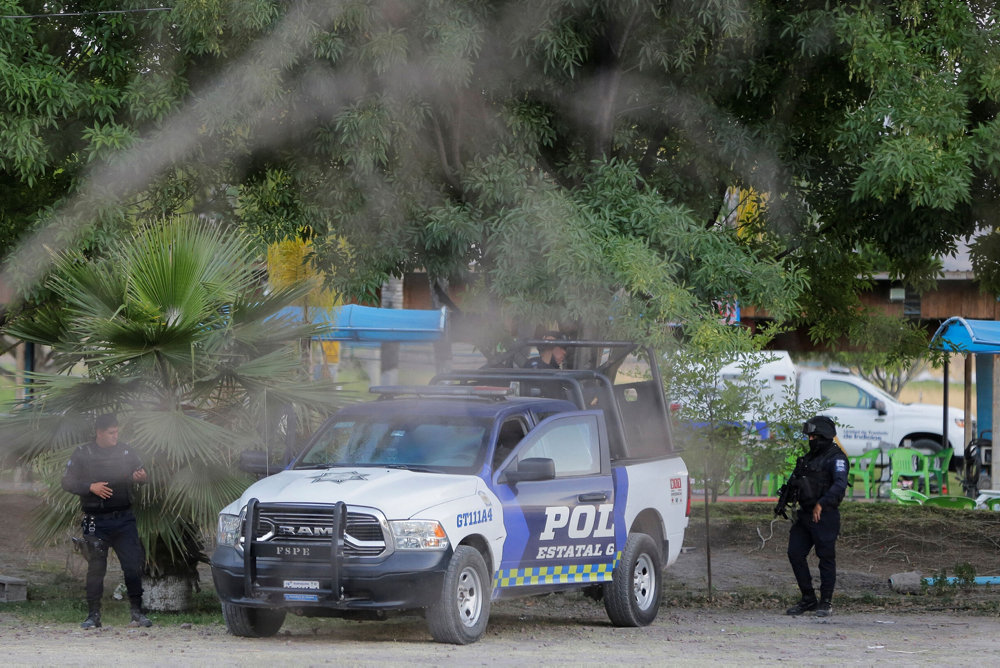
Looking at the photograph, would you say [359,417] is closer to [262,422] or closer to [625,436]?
[262,422]

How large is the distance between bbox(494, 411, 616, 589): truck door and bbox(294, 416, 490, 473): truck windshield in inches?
12.3

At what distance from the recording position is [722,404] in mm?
12367

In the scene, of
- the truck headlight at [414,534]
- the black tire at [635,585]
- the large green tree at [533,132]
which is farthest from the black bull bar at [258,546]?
the large green tree at [533,132]

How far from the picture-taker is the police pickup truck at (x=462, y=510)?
27.7 feet

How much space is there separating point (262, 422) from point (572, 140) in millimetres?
4528

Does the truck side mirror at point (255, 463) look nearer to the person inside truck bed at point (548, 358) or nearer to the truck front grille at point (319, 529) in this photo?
the truck front grille at point (319, 529)

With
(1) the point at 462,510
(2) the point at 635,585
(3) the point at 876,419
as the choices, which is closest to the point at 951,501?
(2) the point at 635,585

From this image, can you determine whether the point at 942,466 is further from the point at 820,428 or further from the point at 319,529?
the point at 319,529

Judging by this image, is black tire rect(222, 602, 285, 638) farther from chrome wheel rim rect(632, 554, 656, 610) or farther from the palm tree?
chrome wheel rim rect(632, 554, 656, 610)

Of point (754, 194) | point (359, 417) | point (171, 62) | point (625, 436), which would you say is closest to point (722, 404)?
point (625, 436)

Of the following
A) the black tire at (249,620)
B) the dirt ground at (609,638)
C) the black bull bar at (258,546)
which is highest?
the black bull bar at (258,546)

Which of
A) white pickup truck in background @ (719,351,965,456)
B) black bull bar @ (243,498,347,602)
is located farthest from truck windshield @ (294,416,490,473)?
white pickup truck in background @ (719,351,965,456)

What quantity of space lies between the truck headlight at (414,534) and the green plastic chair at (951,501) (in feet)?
31.4

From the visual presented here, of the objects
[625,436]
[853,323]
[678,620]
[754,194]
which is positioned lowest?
[678,620]
